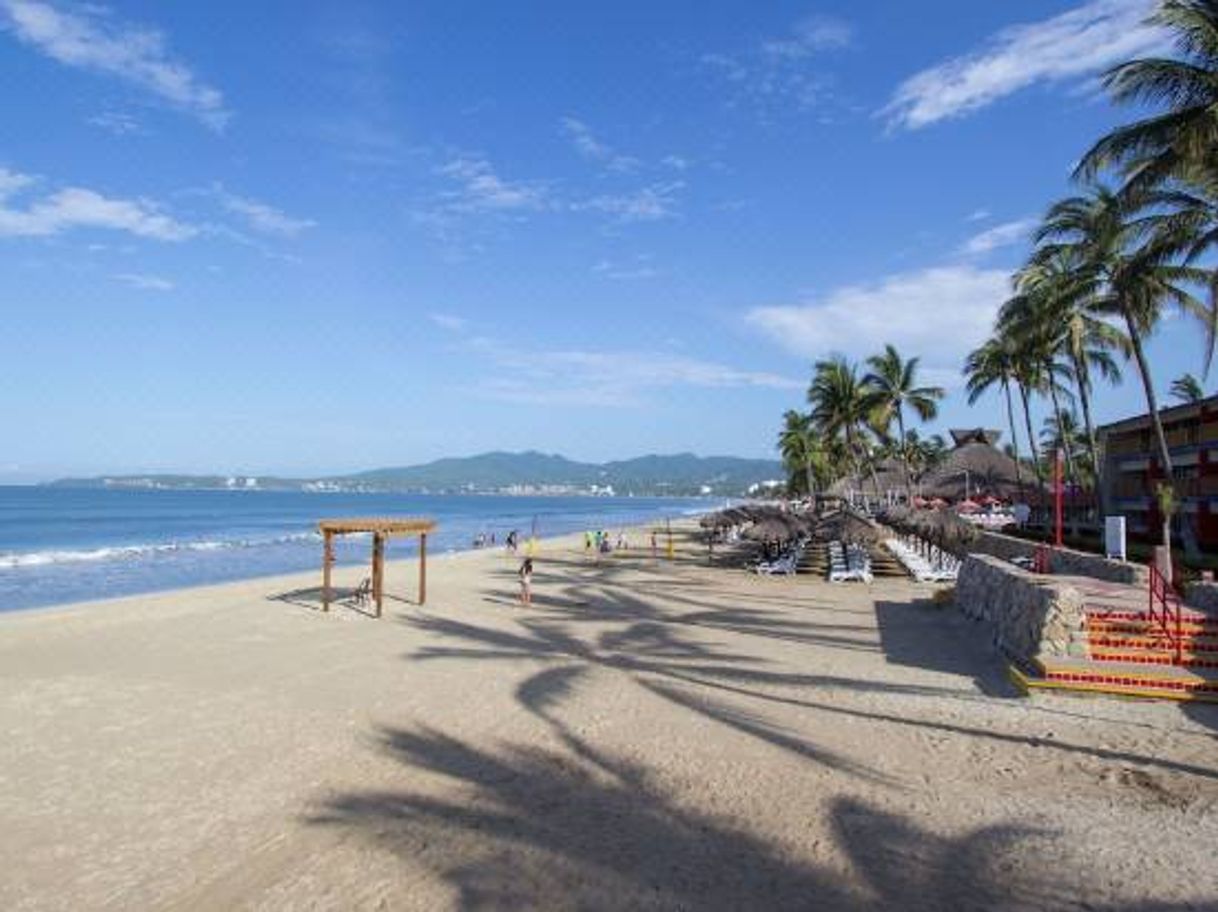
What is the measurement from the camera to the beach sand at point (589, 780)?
6.55 m

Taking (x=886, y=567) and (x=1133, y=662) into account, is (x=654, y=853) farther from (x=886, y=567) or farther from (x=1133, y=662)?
(x=886, y=567)

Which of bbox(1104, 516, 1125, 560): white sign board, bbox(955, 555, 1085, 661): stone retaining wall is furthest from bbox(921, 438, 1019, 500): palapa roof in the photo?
bbox(955, 555, 1085, 661): stone retaining wall

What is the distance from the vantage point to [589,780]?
8.83 meters

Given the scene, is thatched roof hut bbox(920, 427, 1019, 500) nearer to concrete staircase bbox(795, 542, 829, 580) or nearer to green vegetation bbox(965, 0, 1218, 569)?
green vegetation bbox(965, 0, 1218, 569)

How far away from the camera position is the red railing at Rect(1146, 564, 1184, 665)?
1180 centimetres

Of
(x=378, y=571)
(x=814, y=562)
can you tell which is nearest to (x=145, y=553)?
(x=378, y=571)

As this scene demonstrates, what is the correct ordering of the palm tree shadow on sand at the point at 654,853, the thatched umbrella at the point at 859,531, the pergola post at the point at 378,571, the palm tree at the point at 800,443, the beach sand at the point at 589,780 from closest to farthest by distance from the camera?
the palm tree shadow on sand at the point at 654,853, the beach sand at the point at 589,780, the pergola post at the point at 378,571, the thatched umbrella at the point at 859,531, the palm tree at the point at 800,443

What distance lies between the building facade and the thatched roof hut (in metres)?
8.97

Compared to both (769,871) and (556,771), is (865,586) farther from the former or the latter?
(769,871)

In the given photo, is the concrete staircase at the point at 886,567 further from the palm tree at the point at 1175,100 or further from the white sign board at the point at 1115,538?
the palm tree at the point at 1175,100

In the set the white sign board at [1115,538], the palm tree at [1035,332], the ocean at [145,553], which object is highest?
the palm tree at [1035,332]

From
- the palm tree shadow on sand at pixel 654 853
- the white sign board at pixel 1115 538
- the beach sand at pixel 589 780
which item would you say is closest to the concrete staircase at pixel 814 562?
the white sign board at pixel 1115 538

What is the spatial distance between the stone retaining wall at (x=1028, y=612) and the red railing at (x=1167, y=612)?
945 millimetres

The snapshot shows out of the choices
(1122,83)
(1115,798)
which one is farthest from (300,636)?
(1122,83)
